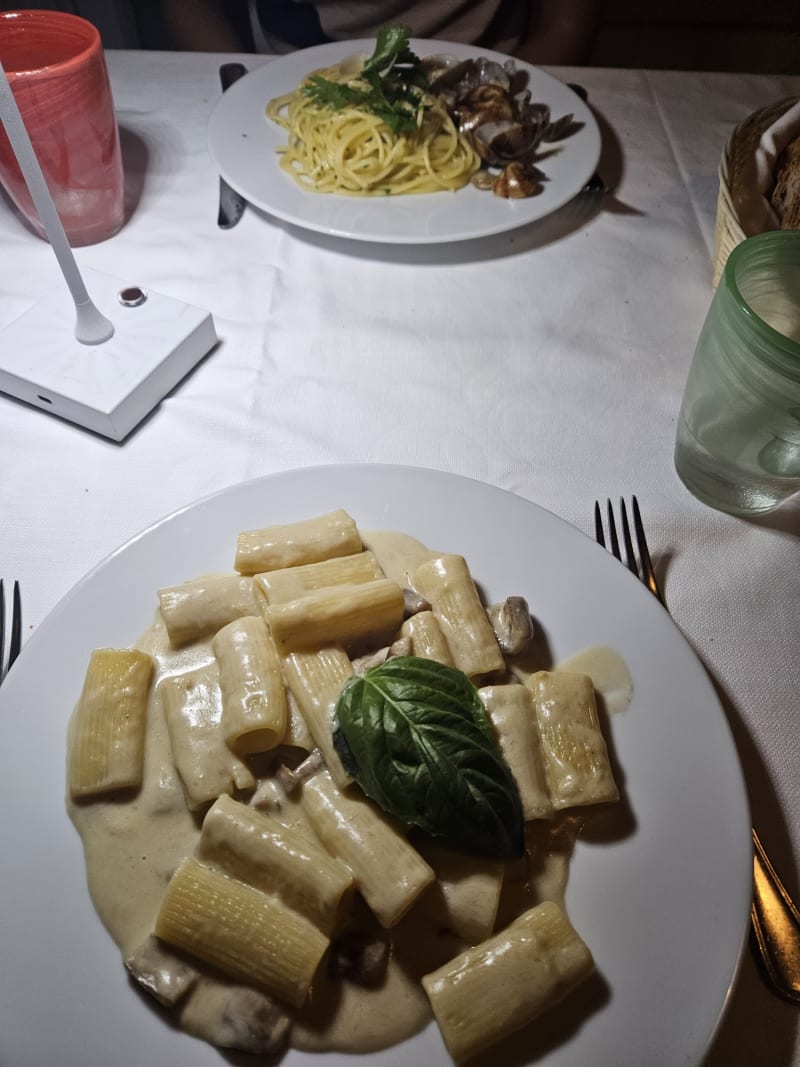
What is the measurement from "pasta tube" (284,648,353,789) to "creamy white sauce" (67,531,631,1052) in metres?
0.10

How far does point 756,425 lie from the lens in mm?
1300

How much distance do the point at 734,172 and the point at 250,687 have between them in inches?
65.9

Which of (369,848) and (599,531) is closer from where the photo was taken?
(369,848)

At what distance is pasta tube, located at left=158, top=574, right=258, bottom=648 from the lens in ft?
3.79

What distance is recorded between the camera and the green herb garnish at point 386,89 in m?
2.05

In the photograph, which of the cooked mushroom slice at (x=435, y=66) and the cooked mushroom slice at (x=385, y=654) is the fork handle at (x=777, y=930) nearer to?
the cooked mushroom slice at (x=385, y=654)

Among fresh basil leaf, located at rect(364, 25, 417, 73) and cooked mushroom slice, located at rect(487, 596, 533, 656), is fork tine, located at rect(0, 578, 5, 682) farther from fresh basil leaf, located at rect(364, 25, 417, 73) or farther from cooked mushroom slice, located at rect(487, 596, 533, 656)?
fresh basil leaf, located at rect(364, 25, 417, 73)

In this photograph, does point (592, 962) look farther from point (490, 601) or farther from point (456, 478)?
point (456, 478)

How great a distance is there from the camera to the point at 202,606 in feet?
3.81

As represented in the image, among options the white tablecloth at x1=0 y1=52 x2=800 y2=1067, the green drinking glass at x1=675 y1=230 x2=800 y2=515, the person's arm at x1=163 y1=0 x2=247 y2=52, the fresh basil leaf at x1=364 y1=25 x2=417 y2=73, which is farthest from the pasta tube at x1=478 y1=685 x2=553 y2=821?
the person's arm at x1=163 y1=0 x2=247 y2=52

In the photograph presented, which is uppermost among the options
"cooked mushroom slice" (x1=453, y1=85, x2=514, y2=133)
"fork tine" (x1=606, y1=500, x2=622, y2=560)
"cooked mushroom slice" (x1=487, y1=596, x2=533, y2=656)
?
"cooked mushroom slice" (x1=453, y1=85, x2=514, y2=133)

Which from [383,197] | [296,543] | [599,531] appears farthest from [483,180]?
[296,543]

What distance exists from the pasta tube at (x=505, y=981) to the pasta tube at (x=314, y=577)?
0.53m

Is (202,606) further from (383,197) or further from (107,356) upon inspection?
(383,197)
